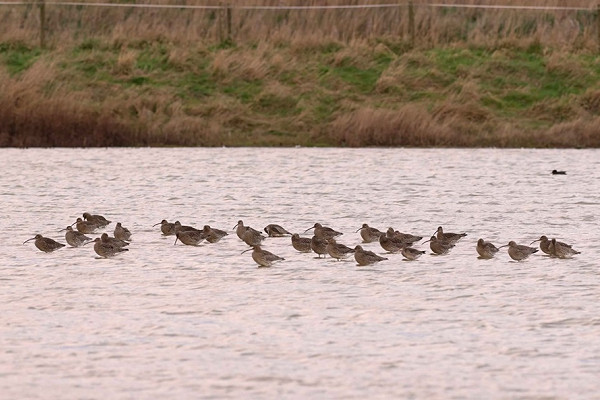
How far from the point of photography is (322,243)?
694 inches

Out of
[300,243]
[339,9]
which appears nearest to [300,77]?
[339,9]

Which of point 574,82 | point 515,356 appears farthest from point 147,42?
point 515,356

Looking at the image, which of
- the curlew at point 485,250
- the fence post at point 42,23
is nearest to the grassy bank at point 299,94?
the fence post at point 42,23

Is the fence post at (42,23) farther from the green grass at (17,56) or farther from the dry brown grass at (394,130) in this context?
the dry brown grass at (394,130)

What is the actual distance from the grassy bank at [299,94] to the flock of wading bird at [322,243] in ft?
53.8

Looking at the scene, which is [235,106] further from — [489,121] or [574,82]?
[574,82]

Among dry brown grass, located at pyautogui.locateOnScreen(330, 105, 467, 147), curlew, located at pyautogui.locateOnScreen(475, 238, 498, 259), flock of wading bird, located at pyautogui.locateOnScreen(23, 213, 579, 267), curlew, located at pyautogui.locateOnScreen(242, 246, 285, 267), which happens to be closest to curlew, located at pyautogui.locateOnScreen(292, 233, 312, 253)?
flock of wading bird, located at pyautogui.locateOnScreen(23, 213, 579, 267)

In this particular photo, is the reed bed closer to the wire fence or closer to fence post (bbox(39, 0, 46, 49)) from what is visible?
the wire fence

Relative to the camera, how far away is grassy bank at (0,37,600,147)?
35.5 m

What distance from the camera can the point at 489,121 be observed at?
3650 cm

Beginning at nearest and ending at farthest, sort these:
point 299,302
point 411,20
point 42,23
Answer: point 299,302 → point 42,23 → point 411,20

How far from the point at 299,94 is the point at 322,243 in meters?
21.0

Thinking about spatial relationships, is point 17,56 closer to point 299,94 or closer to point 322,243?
point 299,94

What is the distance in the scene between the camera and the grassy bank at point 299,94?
3547cm
